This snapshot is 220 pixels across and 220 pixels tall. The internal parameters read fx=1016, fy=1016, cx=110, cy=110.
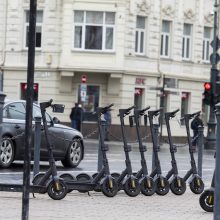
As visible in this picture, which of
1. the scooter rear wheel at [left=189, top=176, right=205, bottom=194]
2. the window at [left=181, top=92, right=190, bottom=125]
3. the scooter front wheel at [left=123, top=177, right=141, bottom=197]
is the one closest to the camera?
the scooter front wheel at [left=123, top=177, right=141, bottom=197]

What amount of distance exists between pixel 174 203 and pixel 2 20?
37602mm

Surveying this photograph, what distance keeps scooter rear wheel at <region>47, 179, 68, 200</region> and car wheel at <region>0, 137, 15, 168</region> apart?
23.8 feet

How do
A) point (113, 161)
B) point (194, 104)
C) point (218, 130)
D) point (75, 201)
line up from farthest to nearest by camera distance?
1. point (194, 104)
2. point (113, 161)
3. point (75, 201)
4. point (218, 130)

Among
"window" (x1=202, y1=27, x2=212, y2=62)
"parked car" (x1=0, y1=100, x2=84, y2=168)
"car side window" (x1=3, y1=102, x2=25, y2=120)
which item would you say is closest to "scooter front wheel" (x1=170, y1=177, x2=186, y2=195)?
"parked car" (x1=0, y1=100, x2=84, y2=168)

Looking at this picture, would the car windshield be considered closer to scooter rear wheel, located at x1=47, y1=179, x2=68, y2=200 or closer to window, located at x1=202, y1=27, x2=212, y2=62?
scooter rear wheel, located at x1=47, y1=179, x2=68, y2=200

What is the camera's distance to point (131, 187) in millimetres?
16766

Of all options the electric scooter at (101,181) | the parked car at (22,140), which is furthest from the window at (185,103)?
the electric scooter at (101,181)

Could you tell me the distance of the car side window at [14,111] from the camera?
23359 millimetres

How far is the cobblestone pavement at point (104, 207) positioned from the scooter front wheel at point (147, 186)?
0.11 metres

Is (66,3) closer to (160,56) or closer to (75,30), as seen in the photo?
(75,30)

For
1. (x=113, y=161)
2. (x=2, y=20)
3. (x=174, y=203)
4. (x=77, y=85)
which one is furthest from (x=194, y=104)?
(x=174, y=203)

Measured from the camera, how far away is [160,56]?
177 ft

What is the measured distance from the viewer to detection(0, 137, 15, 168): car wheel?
74.2 feet

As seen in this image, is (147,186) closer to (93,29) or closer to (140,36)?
(93,29)
